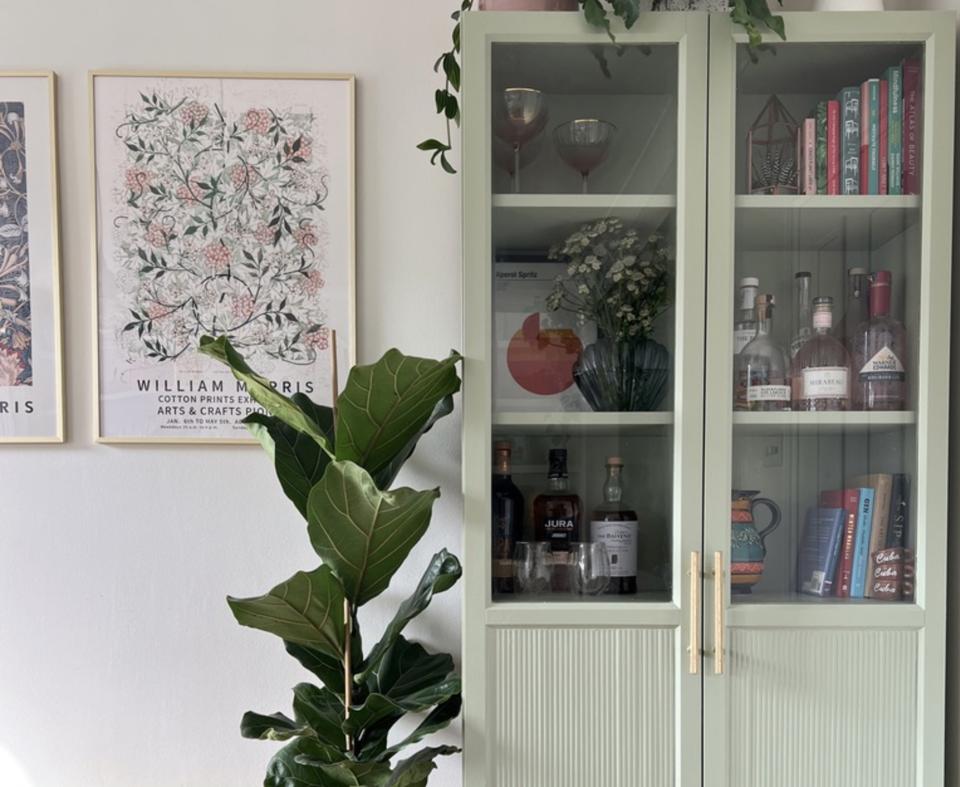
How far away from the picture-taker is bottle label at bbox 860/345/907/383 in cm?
129

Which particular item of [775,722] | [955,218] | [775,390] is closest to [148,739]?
[775,722]

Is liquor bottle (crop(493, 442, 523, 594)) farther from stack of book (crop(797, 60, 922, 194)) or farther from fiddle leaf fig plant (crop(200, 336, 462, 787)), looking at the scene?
stack of book (crop(797, 60, 922, 194))

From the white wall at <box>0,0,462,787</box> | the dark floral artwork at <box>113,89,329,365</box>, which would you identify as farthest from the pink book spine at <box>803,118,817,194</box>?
the dark floral artwork at <box>113,89,329,365</box>

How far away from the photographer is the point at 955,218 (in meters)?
1.29

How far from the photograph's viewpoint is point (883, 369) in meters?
1.30

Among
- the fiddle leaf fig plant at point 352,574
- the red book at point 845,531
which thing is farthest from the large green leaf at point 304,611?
the red book at point 845,531

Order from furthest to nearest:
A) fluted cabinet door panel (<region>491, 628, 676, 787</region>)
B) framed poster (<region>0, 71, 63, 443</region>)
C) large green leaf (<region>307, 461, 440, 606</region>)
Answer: framed poster (<region>0, 71, 63, 443</region>) → fluted cabinet door panel (<region>491, 628, 676, 787</region>) → large green leaf (<region>307, 461, 440, 606</region>)

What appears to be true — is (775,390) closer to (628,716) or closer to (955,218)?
(955,218)

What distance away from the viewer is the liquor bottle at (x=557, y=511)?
1.33 metres

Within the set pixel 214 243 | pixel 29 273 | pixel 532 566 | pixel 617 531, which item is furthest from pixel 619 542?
pixel 29 273

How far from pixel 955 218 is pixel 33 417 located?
5.41ft

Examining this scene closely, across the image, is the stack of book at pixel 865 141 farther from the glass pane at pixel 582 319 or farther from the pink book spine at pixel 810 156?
the glass pane at pixel 582 319

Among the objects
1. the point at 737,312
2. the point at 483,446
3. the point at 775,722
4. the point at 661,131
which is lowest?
the point at 775,722

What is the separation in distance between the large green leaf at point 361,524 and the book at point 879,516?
681 millimetres
